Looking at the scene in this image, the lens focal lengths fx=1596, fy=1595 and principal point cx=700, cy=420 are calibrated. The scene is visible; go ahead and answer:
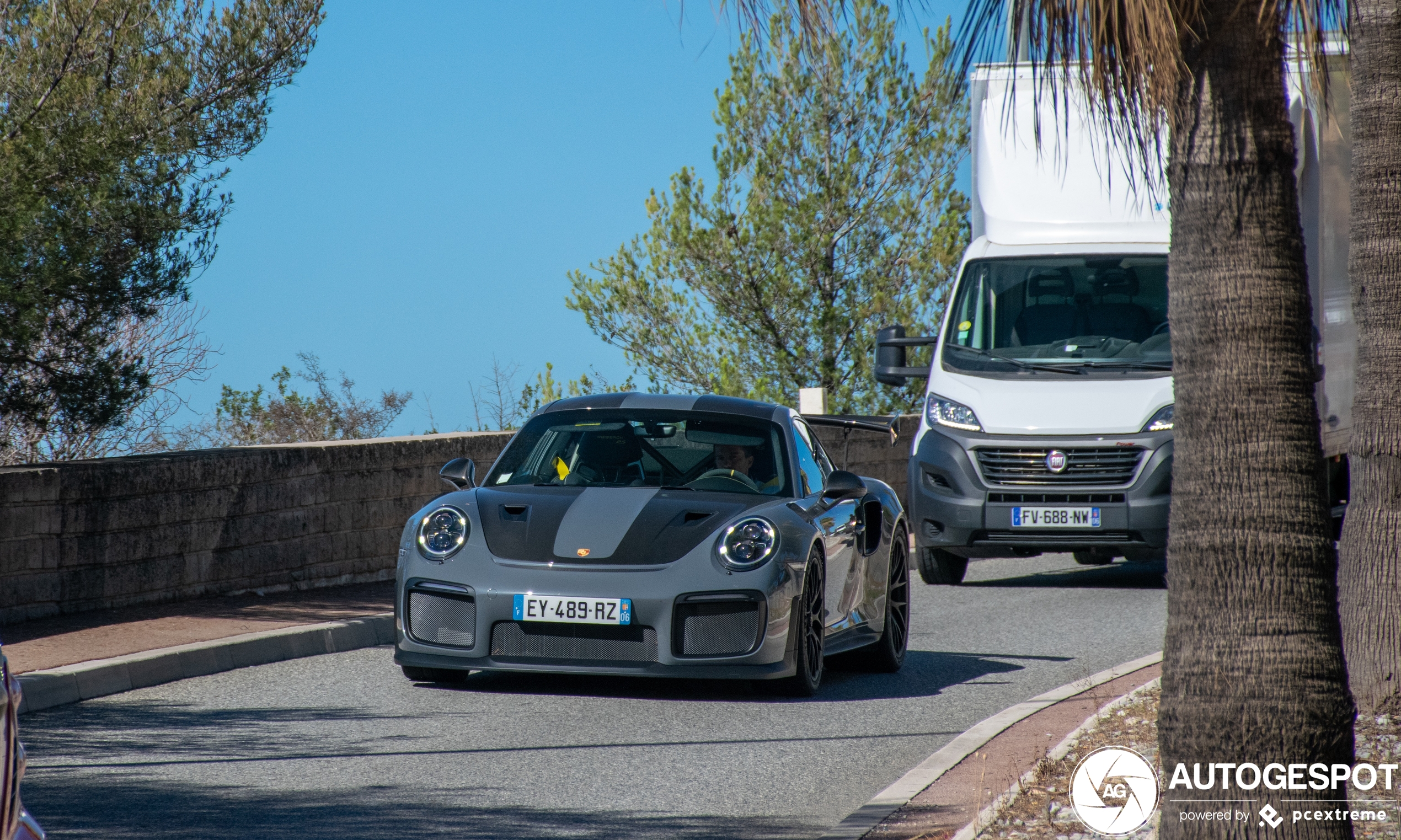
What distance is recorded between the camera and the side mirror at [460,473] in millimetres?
8578

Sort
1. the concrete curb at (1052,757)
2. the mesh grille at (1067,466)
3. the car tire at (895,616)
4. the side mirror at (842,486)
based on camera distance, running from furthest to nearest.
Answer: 1. the mesh grille at (1067,466)
2. the car tire at (895,616)
3. the side mirror at (842,486)
4. the concrete curb at (1052,757)

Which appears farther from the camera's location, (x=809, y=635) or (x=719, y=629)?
(x=809, y=635)

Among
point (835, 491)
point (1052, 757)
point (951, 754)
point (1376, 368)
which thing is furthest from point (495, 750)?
point (1376, 368)

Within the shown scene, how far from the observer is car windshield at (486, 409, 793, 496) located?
28.8 feet

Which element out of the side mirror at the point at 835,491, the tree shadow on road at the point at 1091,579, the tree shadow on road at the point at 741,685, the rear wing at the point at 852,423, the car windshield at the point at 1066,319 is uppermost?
the car windshield at the point at 1066,319

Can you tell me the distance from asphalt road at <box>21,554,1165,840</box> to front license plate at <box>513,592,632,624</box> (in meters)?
0.46

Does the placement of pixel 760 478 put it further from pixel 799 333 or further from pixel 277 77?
pixel 799 333

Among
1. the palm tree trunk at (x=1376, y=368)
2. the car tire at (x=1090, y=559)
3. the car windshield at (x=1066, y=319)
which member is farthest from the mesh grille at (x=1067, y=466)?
the palm tree trunk at (x=1376, y=368)

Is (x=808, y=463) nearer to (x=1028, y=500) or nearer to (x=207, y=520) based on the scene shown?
(x=1028, y=500)

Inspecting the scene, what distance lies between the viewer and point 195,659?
8734 mm

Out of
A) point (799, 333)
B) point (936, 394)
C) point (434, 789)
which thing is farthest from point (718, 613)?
point (799, 333)

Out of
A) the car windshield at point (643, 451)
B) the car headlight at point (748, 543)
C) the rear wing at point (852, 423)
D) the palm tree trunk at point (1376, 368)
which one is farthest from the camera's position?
the rear wing at point (852, 423)

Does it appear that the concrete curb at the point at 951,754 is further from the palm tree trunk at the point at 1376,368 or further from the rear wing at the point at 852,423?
the rear wing at the point at 852,423

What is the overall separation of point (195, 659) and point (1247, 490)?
6.49m
